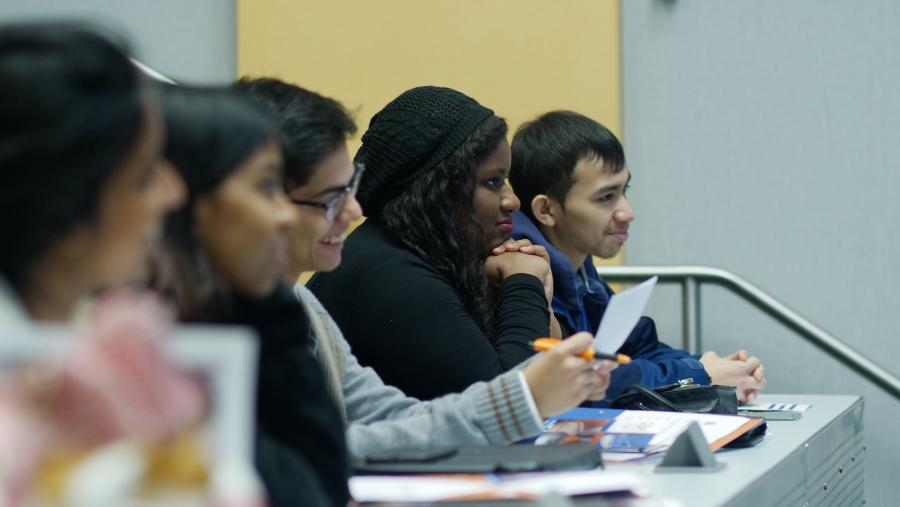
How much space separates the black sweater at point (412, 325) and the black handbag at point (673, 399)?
0.20 meters

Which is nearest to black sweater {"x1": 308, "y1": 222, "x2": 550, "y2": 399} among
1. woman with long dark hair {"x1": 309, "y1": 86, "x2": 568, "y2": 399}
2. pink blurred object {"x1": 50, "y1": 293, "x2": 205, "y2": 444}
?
woman with long dark hair {"x1": 309, "y1": 86, "x2": 568, "y2": 399}

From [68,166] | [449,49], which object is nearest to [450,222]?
[68,166]

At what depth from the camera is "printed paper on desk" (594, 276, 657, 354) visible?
5.89 ft

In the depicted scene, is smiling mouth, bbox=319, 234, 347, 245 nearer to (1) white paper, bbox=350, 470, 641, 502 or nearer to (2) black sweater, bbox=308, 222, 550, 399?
(2) black sweater, bbox=308, 222, 550, 399

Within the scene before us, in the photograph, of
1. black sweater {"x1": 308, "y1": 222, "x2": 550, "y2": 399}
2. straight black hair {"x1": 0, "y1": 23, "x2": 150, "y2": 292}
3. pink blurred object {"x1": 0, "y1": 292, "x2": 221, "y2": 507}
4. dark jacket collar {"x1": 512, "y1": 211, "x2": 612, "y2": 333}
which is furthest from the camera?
dark jacket collar {"x1": 512, "y1": 211, "x2": 612, "y2": 333}

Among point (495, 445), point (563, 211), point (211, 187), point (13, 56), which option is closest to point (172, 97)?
point (211, 187)

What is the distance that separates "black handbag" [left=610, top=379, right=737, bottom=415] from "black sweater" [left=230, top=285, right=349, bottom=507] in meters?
1.11

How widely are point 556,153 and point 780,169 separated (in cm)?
142

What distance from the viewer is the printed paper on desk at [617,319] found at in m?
1.80

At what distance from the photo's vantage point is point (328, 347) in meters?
1.82

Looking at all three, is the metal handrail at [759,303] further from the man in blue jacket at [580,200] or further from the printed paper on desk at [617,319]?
the printed paper on desk at [617,319]

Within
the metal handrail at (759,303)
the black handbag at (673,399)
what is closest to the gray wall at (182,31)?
the metal handrail at (759,303)

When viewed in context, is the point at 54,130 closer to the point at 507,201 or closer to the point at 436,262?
the point at 436,262

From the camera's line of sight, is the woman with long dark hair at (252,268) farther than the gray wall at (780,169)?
No
